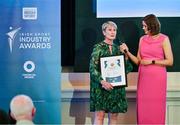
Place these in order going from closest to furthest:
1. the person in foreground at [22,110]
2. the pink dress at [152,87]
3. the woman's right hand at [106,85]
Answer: the person in foreground at [22,110], the woman's right hand at [106,85], the pink dress at [152,87]

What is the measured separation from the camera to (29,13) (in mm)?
4578

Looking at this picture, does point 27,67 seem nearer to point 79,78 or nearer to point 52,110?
point 52,110

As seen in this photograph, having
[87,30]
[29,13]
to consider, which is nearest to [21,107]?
[29,13]

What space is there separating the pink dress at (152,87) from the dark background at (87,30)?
682 millimetres

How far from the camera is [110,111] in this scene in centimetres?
466

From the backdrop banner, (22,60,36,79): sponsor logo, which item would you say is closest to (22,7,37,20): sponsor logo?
the backdrop banner

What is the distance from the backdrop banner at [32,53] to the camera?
4590mm

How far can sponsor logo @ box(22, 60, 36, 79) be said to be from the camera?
15.1ft

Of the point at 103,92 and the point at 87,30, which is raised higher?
the point at 87,30

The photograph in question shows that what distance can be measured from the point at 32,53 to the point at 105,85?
85 cm

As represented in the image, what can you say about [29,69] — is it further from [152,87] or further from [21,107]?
[21,107]

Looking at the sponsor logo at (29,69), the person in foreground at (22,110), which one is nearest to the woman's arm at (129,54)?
the sponsor logo at (29,69)

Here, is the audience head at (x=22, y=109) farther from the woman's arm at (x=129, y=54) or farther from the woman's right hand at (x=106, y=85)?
the woman's arm at (x=129, y=54)

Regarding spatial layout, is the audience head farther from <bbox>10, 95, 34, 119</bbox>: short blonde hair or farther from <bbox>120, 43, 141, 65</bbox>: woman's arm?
<bbox>120, 43, 141, 65</bbox>: woman's arm
